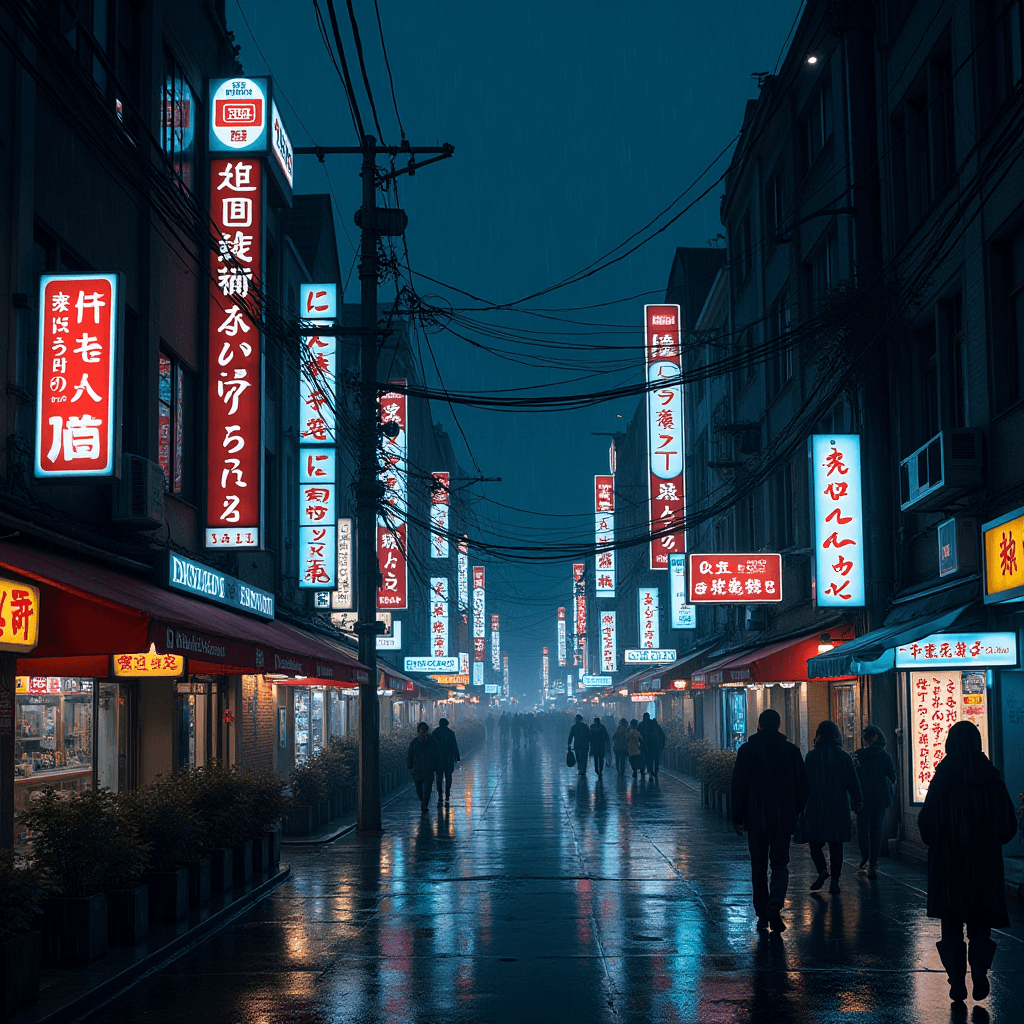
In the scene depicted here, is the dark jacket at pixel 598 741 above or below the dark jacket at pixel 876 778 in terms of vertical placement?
below

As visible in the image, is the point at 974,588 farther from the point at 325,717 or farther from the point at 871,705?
the point at 325,717

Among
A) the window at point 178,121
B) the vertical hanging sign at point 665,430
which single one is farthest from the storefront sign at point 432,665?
the window at point 178,121

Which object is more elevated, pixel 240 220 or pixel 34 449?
pixel 240 220

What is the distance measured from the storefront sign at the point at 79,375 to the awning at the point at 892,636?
8627 mm

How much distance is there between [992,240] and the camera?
1420 cm

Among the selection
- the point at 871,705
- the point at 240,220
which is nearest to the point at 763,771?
the point at 871,705

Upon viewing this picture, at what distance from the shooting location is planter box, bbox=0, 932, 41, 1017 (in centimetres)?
796

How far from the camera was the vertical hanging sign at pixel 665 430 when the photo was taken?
32281 mm

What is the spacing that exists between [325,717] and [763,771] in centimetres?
2402

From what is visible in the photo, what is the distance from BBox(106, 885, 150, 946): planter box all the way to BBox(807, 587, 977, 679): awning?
8.34 metres

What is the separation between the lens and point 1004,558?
12.6 m

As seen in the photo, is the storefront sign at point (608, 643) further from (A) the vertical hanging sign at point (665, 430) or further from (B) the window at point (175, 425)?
(B) the window at point (175, 425)

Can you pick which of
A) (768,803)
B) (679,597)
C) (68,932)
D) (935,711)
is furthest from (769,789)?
Answer: (679,597)

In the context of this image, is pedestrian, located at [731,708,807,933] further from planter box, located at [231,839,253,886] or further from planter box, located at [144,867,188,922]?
planter box, located at [231,839,253,886]
